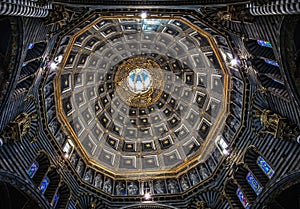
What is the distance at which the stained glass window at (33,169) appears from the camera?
2104 cm

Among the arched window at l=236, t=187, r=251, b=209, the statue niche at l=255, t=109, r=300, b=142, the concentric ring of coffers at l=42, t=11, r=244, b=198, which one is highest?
the concentric ring of coffers at l=42, t=11, r=244, b=198

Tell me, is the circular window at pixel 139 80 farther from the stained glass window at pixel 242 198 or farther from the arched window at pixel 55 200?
the stained glass window at pixel 242 198

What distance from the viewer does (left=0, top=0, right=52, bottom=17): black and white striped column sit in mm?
13872

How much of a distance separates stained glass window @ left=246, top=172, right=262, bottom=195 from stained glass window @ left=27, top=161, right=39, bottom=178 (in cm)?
1609

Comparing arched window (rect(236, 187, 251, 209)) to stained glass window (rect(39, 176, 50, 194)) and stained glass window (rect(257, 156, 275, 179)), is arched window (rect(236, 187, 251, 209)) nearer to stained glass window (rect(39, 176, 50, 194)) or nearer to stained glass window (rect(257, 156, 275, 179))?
stained glass window (rect(257, 156, 275, 179))

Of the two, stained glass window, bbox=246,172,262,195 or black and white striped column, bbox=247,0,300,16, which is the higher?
black and white striped column, bbox=247,0,300,16

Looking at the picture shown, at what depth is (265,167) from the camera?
70.6 feet

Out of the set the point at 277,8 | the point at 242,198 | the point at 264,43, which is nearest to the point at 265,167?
the point at 242,198

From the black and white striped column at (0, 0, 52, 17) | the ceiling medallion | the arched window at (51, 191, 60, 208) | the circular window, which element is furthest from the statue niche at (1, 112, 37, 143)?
the circular window

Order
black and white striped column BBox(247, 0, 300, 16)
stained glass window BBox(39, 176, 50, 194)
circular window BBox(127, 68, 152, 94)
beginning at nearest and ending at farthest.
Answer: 1. black and white striped column BBox(247, 0, 300, 16)
2. stained glass window BBox(39, 176, 50, 194)
3. circular window BBox(127, 68, 152, 94)

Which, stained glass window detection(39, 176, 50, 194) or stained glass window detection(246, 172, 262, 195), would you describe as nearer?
stained glass window detection(246, 172, 262, 195)

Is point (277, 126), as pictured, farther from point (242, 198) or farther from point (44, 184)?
point (44, 184)

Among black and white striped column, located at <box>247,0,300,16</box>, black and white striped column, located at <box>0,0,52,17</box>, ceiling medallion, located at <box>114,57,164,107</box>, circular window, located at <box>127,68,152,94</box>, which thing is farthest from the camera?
circular window, located at <box>127,68,152,94</box>

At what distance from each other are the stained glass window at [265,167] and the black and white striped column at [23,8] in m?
17.9
